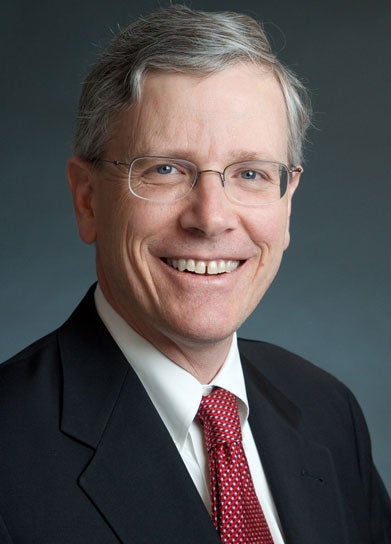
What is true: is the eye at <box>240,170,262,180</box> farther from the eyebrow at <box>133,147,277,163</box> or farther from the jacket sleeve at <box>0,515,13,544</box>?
the jacket sleeve at <box>0,515,13,544</box>

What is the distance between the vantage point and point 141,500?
2369 mm

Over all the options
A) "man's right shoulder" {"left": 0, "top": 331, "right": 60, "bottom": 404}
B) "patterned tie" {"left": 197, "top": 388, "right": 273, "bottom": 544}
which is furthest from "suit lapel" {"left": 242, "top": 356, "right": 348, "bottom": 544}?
"man's right shoulder" {"left": 0, "top": 331, "right": 60, "bottom": 404}

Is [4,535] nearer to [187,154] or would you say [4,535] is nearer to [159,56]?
[187,154]

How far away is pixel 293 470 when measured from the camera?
9.21ft

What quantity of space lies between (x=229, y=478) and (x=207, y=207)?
700mm

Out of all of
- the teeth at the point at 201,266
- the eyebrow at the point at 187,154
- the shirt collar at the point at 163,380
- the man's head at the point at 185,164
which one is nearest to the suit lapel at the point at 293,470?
the shirt collar at the point at 163,380

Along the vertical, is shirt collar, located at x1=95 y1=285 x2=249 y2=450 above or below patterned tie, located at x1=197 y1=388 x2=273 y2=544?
above

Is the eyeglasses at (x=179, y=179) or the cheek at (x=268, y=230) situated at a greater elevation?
the eyeglasses at (x=179, y=179)

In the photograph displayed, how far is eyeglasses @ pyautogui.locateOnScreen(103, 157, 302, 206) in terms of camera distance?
2455 millimetres

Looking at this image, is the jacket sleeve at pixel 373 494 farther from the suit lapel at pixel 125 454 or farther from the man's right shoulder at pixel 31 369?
the man's right shoulder at pixel 31 369

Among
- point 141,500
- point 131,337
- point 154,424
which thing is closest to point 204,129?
point 131,337

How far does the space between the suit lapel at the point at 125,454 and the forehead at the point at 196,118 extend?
1.78 ft

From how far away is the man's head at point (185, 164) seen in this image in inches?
95.7

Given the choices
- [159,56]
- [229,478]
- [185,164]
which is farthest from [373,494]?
[159,56]
